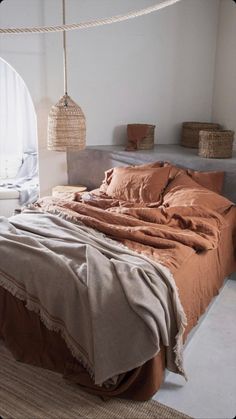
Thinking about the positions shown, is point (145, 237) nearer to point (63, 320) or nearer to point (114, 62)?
point (63, 320)

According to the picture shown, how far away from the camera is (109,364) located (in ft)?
6.30

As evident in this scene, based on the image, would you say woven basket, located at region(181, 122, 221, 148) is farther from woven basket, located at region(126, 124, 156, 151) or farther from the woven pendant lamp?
the woven pendant lamp

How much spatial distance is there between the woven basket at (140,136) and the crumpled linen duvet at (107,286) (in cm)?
169

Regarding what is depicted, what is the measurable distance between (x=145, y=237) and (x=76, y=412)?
1127mm

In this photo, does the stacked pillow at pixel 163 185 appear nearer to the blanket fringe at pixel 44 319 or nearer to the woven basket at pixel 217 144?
the woven basket at pixel 217 144

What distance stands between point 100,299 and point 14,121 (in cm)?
448

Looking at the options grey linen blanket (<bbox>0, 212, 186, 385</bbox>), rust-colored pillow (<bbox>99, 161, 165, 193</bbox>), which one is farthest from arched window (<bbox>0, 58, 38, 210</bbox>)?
grey linen blanket (<bbox>0, 212, 186, 385</bbox>)

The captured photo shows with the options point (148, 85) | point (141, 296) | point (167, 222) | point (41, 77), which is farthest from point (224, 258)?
point (41, 77)

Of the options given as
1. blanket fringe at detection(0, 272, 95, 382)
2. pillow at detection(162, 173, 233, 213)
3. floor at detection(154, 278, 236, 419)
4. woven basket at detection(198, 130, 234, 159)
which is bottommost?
floor at detection(154, 278, 236, 419)

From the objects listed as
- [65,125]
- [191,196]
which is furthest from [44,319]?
[65,125]

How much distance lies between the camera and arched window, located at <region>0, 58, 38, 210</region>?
18.4 ft

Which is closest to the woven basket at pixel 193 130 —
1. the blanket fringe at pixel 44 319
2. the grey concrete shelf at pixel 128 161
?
the grey concrete shelf at pixel 128 161

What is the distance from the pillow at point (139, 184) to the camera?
343 centimetres

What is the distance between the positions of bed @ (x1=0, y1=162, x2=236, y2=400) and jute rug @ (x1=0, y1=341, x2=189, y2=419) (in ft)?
0.18
